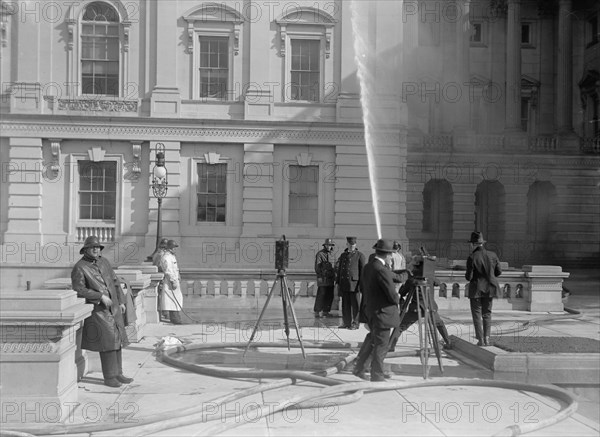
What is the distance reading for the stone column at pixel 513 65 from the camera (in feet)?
147

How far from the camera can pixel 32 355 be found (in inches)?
301

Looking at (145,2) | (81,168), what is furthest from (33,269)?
(145,2)

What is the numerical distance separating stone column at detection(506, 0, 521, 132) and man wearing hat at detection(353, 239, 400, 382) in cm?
3675

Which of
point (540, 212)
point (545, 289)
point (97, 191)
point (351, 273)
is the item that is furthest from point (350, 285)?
point (540, 212)

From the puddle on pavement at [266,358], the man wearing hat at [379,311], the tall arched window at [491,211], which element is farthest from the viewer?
the tall arched window at [491,211]

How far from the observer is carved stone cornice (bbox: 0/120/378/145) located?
29.4 meters

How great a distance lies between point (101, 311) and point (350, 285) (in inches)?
284

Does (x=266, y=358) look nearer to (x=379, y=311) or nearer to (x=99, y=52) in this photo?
(x=379, y=311)

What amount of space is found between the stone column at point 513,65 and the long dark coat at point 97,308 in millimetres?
38300

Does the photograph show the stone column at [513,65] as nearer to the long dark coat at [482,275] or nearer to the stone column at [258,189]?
the stone column at [258,189]

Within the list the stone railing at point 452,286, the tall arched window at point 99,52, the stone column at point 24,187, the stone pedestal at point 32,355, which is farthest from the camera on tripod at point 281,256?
the tall arched window at point 99,52

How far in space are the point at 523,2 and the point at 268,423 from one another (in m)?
46.4

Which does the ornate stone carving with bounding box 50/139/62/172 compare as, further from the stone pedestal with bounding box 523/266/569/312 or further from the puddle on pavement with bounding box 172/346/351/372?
the puddle on pavement with bounding box 172/346/351/372

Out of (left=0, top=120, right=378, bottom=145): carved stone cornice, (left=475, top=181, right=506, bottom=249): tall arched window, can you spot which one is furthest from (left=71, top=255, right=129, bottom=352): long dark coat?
(left=475, top=181, right=506, bottom=249): tall arched window
